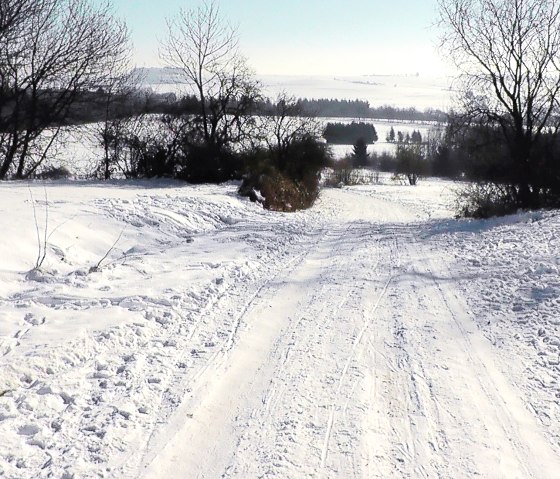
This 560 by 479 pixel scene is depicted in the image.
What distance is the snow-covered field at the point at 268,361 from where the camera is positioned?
3736 mm

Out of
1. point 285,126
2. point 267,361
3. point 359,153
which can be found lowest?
point 267,361

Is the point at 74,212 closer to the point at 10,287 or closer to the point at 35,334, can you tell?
the point at 10,287

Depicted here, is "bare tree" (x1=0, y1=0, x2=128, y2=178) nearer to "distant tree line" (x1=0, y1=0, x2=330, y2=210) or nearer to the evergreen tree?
"distant tree line" (x1=0, y1=0, x2=330, y2=210)

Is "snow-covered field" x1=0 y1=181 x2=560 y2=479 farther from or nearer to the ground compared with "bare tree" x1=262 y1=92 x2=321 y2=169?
nearer to the ground

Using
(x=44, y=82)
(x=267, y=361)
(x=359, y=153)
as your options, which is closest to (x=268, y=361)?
(x=267, y=361)

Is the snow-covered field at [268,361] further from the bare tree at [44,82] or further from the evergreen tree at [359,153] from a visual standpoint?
the evergreen tree at [359,153]

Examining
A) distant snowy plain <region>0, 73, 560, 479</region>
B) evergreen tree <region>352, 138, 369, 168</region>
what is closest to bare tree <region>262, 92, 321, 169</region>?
distant snowy plain <region>0, 73, 560, 479</region>

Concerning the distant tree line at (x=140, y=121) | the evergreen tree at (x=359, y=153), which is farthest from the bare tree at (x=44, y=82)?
the evergreen tree at (x=359, y=153)

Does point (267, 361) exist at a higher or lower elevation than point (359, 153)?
lower

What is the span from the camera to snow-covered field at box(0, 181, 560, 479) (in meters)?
3.74

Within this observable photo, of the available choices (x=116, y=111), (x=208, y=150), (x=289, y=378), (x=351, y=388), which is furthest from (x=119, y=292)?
(x=116, y=111)

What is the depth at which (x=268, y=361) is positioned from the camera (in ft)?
17.6

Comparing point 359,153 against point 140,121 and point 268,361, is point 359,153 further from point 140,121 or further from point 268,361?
point 268,361

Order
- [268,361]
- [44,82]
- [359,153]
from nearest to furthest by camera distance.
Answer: [268,361] → [44,82] → [359,153]
